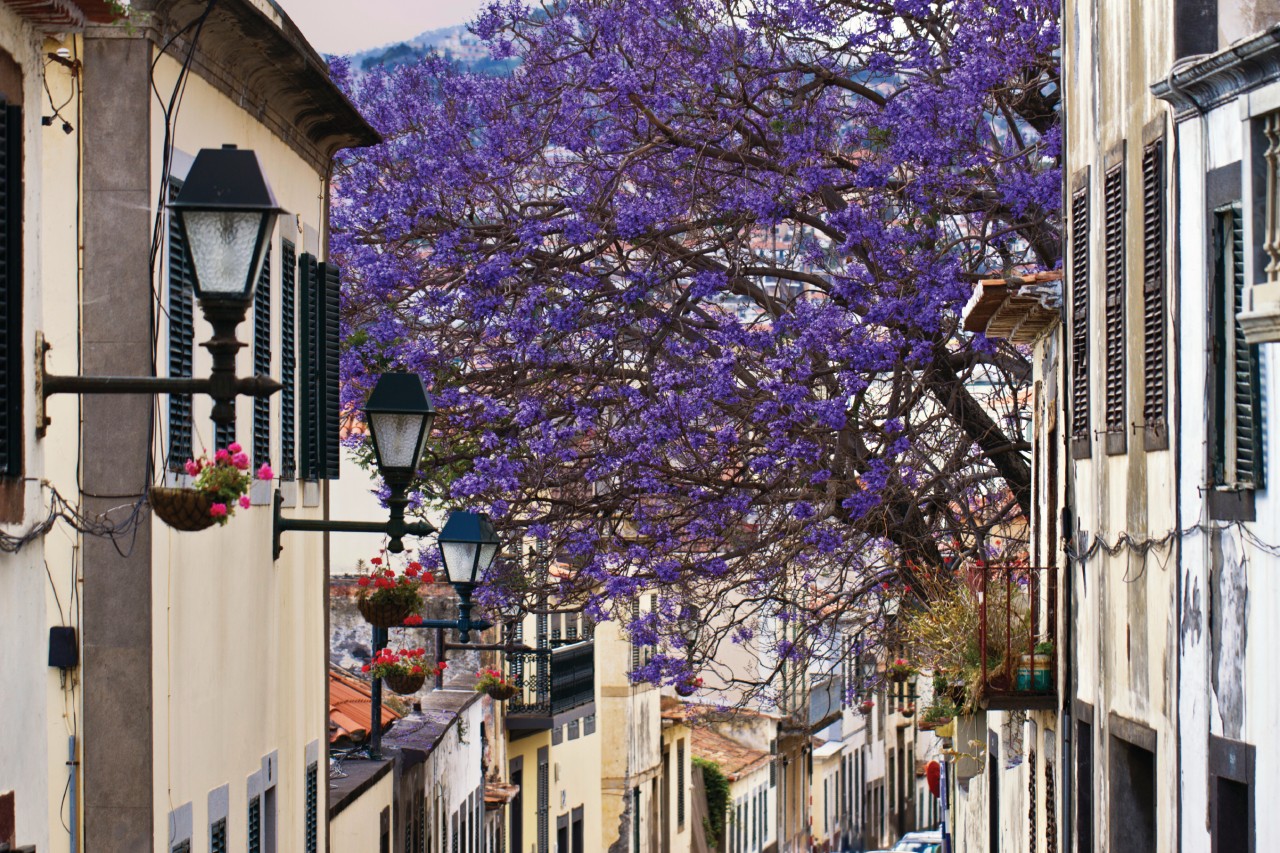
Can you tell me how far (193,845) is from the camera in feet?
41.0

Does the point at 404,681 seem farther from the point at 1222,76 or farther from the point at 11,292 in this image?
the point at 11,292

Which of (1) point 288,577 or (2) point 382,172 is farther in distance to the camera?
(2) point 382,172

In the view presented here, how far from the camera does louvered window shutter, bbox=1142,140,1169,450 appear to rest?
42.5ft

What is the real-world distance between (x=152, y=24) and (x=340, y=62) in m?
10.5

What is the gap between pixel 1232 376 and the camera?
1118 cm

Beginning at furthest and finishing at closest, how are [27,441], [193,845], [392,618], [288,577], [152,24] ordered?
[392,618]
[288,577]
[193,845]
[152,24]
[27,441]

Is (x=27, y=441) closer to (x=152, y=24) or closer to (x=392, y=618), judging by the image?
(x=152, y=24)

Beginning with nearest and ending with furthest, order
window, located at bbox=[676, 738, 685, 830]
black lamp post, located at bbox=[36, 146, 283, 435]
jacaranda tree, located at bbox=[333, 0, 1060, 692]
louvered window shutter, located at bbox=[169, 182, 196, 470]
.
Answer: black lamp post, located at bbox=[36, 146, 283, 435]
louvered window shutter, located at bbox=[169, 182, 196, 470]
jacaranda tree, located at bbox=[333, 0, 1060, 692]
window, located at bbox=[676, 738, 685, 830]

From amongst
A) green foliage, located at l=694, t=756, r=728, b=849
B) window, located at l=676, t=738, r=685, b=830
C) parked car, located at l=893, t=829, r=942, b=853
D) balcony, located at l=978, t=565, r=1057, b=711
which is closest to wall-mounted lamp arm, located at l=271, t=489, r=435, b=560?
balcony, located at l=978, t=565, r=1057, b=711

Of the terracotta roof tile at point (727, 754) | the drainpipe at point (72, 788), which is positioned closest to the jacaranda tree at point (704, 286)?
the drainpipe at point (72, 788)

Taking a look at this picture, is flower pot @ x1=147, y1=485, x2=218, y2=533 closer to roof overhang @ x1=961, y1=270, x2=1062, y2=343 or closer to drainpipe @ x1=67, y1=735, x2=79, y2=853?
drainpipe @ x1=67, y1=735, x2=79, y2=853

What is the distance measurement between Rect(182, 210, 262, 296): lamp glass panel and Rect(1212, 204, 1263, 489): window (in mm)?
5609

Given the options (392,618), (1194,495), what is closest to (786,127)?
(392,618)

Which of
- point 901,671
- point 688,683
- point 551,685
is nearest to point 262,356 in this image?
point 688,683
